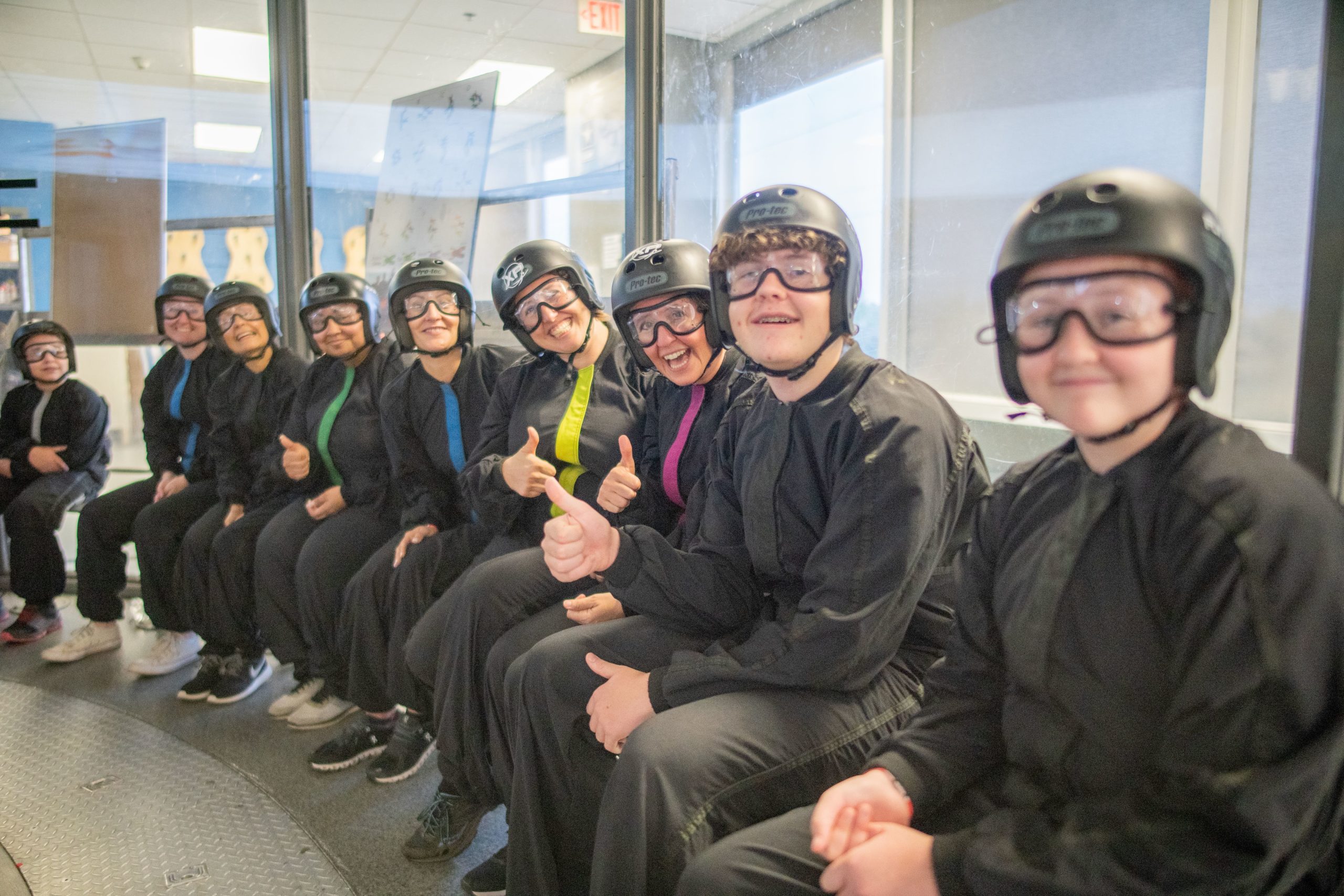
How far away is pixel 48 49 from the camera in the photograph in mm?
4320

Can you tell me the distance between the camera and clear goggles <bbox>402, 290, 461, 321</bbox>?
9.08 ft

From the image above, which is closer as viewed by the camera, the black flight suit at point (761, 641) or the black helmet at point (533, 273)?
the black flight suit at point (761, 641)

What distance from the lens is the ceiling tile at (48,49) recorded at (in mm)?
4312

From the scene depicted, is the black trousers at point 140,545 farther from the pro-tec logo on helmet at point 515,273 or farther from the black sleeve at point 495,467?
the pro-tec logo on helmet at point 515,273

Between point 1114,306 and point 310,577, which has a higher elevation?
point 1114,306

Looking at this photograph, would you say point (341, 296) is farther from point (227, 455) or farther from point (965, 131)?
point (965, 131)

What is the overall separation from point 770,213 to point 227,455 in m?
2.82

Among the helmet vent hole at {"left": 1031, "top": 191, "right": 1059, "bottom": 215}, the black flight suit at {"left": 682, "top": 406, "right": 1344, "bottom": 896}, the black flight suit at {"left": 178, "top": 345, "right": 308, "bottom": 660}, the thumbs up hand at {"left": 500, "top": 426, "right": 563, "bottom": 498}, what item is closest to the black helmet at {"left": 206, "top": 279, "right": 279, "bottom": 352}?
the black flight suit at {"left": 178, "top": 345, "right": 308, "bottom": 660}

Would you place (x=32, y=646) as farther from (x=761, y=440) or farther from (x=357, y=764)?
(x=761, y=440)

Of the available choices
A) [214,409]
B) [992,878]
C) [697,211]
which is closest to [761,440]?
[992,878]

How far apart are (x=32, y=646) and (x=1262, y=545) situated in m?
4.45

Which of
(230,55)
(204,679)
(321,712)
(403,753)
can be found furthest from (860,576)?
(230,55)

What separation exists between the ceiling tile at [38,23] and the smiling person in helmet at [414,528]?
2921mm

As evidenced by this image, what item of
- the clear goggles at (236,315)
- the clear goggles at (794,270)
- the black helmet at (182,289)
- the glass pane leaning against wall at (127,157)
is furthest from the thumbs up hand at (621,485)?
the glass pane leaning against wall at (127,157)
